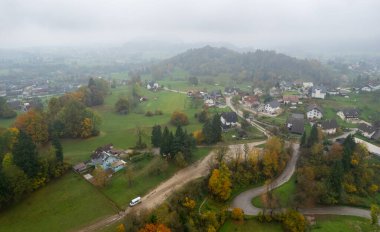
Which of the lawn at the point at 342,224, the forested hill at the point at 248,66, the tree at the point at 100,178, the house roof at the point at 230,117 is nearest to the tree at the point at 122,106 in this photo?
the house roof at the point at 230,117

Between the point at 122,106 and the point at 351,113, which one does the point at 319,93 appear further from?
the point at 122,106

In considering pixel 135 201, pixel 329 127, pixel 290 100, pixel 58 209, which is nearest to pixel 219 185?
pixel 135 201

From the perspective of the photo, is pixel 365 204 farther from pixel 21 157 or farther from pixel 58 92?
pixel 58 92

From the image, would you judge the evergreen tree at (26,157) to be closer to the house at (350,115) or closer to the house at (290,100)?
the house at (290,100)

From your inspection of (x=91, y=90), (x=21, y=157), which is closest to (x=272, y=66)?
(x=91, y=90)

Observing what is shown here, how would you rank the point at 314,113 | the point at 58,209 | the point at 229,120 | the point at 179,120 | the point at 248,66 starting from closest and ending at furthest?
the point at 58,209
the point at 229,120
the point at 179,120
the point at 314,113
the point at 248,66

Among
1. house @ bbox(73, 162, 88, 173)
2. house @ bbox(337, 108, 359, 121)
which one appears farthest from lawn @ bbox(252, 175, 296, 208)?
house @ bbox(337, 108, 359, 121)
